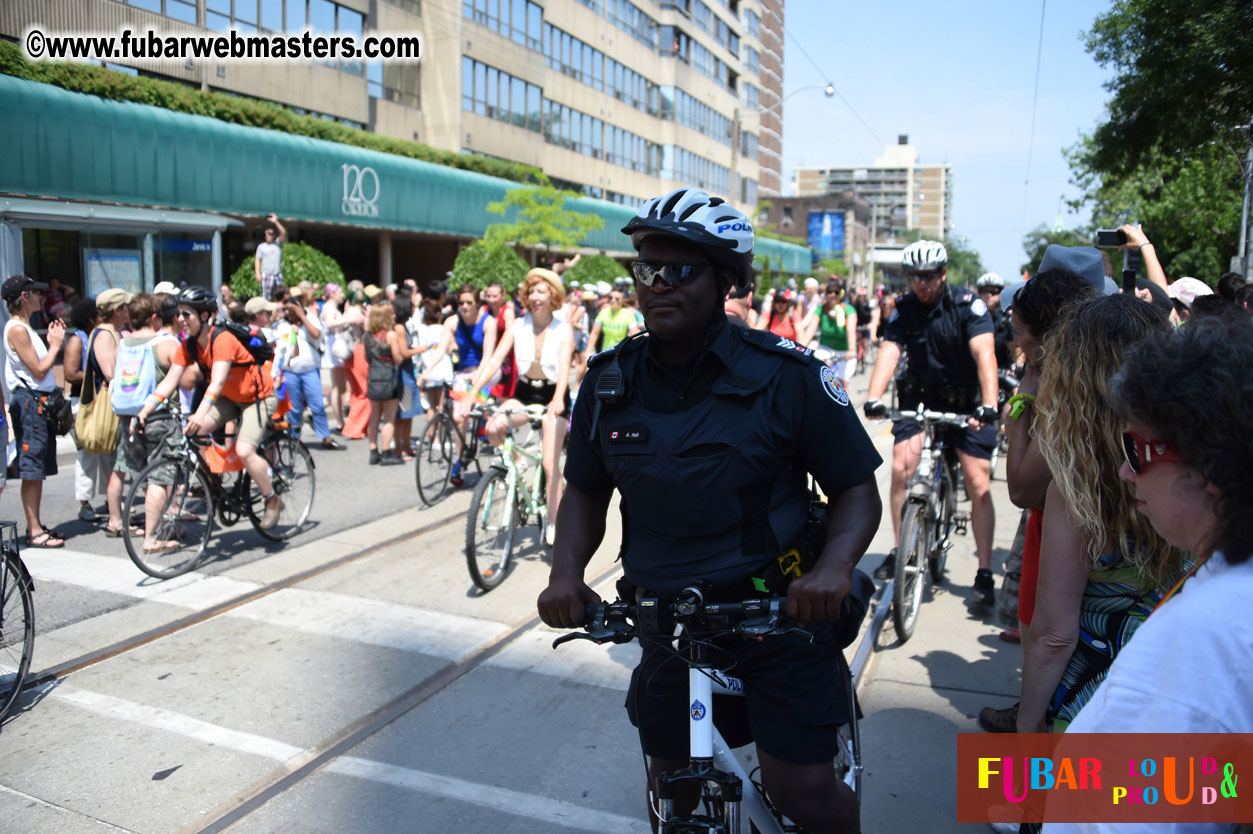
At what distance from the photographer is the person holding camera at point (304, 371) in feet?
38.0

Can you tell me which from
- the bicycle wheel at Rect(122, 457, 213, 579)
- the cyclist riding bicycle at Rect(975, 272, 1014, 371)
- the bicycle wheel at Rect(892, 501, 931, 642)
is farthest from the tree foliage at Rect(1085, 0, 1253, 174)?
the bicycle wheel at Rect(122, 457, 213, 579)

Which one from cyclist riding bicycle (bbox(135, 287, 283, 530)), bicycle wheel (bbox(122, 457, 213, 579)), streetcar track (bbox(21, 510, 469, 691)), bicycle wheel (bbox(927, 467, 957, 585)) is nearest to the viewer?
streetcar track (bbox(21, 510, 469, 691))

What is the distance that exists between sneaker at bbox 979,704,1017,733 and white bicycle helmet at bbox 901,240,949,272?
2622 millimetres

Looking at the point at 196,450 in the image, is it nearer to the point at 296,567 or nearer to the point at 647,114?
the point at 296,567

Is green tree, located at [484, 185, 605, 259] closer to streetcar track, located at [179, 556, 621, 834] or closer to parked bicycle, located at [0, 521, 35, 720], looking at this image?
streetcar track, located at [179, 556, 621, 834]

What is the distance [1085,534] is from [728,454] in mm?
973

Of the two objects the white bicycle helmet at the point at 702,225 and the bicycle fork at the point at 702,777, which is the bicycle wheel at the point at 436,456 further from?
the bicycle fork at the point at 702,777

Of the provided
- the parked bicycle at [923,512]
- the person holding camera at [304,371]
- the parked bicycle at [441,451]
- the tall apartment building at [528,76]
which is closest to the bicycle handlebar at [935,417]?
the parked bicycle at [923,512]

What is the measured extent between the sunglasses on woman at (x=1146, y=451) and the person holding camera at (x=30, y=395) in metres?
7.37

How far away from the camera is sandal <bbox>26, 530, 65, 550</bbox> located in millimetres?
7254

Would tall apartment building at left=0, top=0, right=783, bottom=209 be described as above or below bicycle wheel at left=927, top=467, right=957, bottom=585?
above

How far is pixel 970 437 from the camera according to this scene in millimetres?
6070

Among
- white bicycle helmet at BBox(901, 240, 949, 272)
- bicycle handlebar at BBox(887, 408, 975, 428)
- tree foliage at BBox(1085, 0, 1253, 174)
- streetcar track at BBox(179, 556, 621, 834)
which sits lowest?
streetcar track at BBox(179, 556, 621, 834)

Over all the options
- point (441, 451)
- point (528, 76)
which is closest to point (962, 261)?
point (528, 76)
